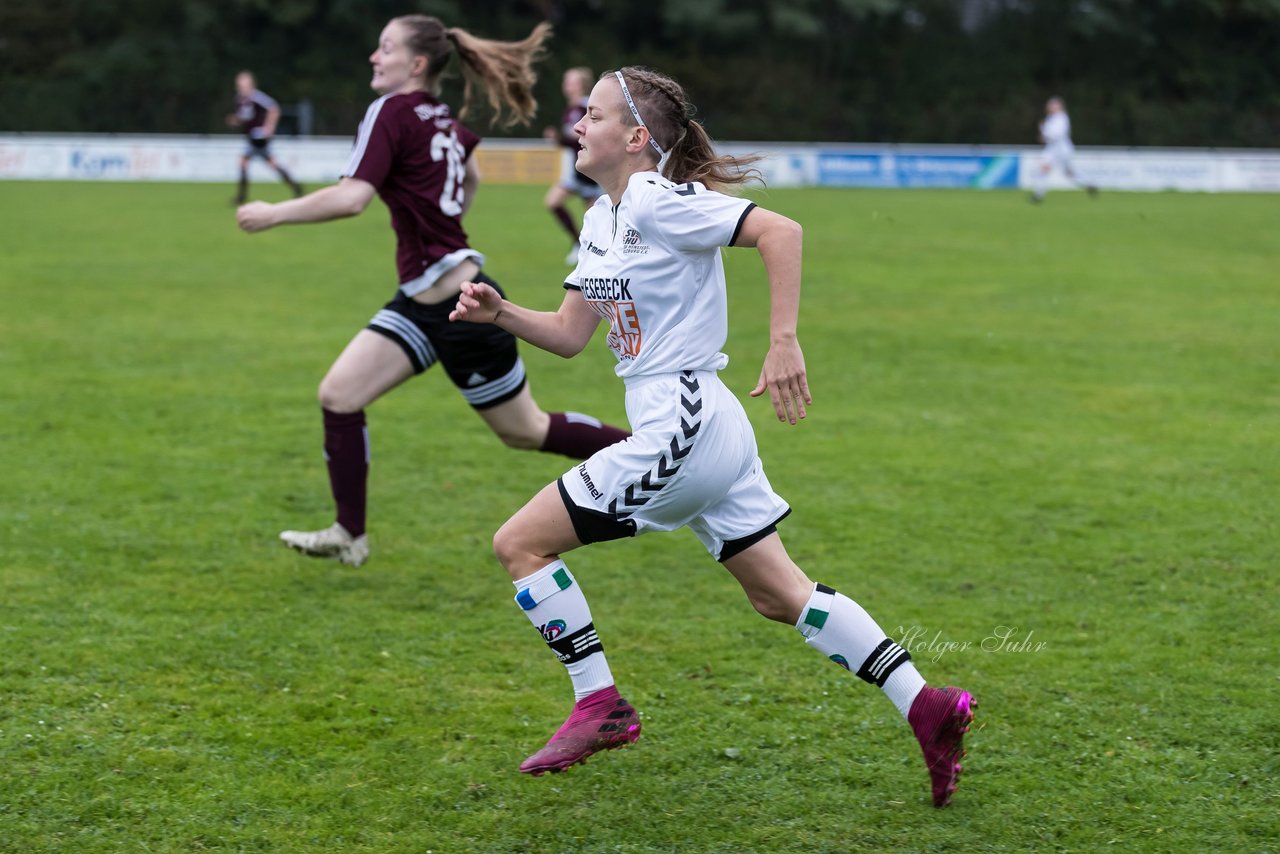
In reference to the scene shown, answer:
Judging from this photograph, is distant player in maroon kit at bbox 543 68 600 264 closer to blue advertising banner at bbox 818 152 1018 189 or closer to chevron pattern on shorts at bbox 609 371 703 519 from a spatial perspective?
chevron pattern on shorts at bbox 609 371 703 519

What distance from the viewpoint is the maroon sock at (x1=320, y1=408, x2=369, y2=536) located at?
Result: 18.0ft

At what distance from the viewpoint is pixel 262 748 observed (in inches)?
153

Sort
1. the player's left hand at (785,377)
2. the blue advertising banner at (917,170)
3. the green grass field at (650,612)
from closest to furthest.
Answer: the player's left hand at (785,377)
the green grass field at (650,612)
the blue advertising banner at (917,170)

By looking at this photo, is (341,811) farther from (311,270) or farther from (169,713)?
(311,270)

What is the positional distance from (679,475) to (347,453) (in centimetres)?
244

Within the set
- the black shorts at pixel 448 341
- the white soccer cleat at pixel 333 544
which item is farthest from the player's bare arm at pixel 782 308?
the white soccer cleat at pixel 333 544

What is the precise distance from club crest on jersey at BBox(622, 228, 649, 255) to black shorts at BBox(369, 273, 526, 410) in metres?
1.91

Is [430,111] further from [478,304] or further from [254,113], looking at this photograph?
[254,113]

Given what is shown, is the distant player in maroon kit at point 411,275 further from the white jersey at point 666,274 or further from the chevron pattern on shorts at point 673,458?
the chevron pattern on shorts at point 673,458

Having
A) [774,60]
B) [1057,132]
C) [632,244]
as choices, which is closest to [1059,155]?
[1057,132]

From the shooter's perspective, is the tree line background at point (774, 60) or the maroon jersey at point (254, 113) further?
the tree line background at point (774, 60)

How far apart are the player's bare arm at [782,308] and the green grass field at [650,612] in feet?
3.61

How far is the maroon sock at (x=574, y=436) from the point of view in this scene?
19.1ft

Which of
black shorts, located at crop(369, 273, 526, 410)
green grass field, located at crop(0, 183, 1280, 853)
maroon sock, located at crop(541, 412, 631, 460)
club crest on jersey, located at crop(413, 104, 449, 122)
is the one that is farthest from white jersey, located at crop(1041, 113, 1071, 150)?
black shorts, located at crop(369, 273, 526, 410)
